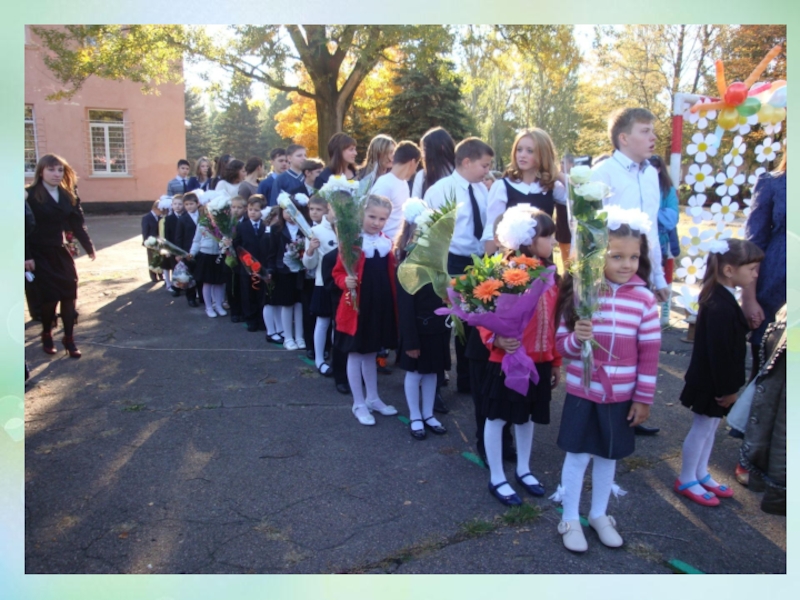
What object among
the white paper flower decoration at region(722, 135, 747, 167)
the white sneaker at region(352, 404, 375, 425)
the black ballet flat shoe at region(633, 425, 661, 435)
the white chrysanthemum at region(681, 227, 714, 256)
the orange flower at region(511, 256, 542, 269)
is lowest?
Result: the black ballet flat shoe at region(633, 425, 661, 435)

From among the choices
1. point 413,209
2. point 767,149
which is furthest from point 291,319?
point 767,149

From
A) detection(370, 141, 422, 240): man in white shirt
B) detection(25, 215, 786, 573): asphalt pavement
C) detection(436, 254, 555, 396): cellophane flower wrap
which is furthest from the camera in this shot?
detection(370, 141, 422, 240): man in white shirt

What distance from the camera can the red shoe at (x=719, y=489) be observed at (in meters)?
3.58

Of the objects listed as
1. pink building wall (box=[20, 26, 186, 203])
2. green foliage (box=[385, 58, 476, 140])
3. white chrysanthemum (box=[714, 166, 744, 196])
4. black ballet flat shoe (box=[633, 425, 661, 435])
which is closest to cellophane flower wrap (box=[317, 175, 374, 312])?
black ballet flat shoe (box=[633, 425, 661, 435])

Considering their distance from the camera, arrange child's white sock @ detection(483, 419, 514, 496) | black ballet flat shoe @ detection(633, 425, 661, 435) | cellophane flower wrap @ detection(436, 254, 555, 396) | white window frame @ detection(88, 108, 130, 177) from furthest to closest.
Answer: white window frame @ detection(88, 108, 130, 177) → black ballet flat shoe @ detection(633, 425, 661, 435) → child's white sock @ detection(483, 419, 514, 496) → cellophane flower wrap @ detection(436, 254, 555, 396)

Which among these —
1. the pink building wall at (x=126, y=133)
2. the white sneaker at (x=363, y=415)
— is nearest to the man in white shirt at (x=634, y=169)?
the white sneaker at (x=363, y=415)

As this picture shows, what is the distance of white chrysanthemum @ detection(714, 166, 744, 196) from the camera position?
3781 mm

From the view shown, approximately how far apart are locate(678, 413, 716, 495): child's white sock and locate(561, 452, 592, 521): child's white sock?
29.8 inches

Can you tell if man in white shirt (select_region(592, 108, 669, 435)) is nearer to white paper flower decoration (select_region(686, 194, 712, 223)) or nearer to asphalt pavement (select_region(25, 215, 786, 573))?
white paper flower decoration (select_region(686, 194, 712, 223))

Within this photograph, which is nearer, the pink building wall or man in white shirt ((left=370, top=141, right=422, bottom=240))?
man in white shirt ((left=370, top=141, right=422, bottom=240))

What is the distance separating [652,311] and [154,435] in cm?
336

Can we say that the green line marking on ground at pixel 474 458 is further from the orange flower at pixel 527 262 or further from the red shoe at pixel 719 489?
the orange flower at pixel 527 262

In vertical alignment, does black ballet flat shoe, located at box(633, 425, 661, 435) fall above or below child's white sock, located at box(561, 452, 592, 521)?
below

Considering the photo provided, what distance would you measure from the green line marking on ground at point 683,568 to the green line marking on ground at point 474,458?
1250mm
